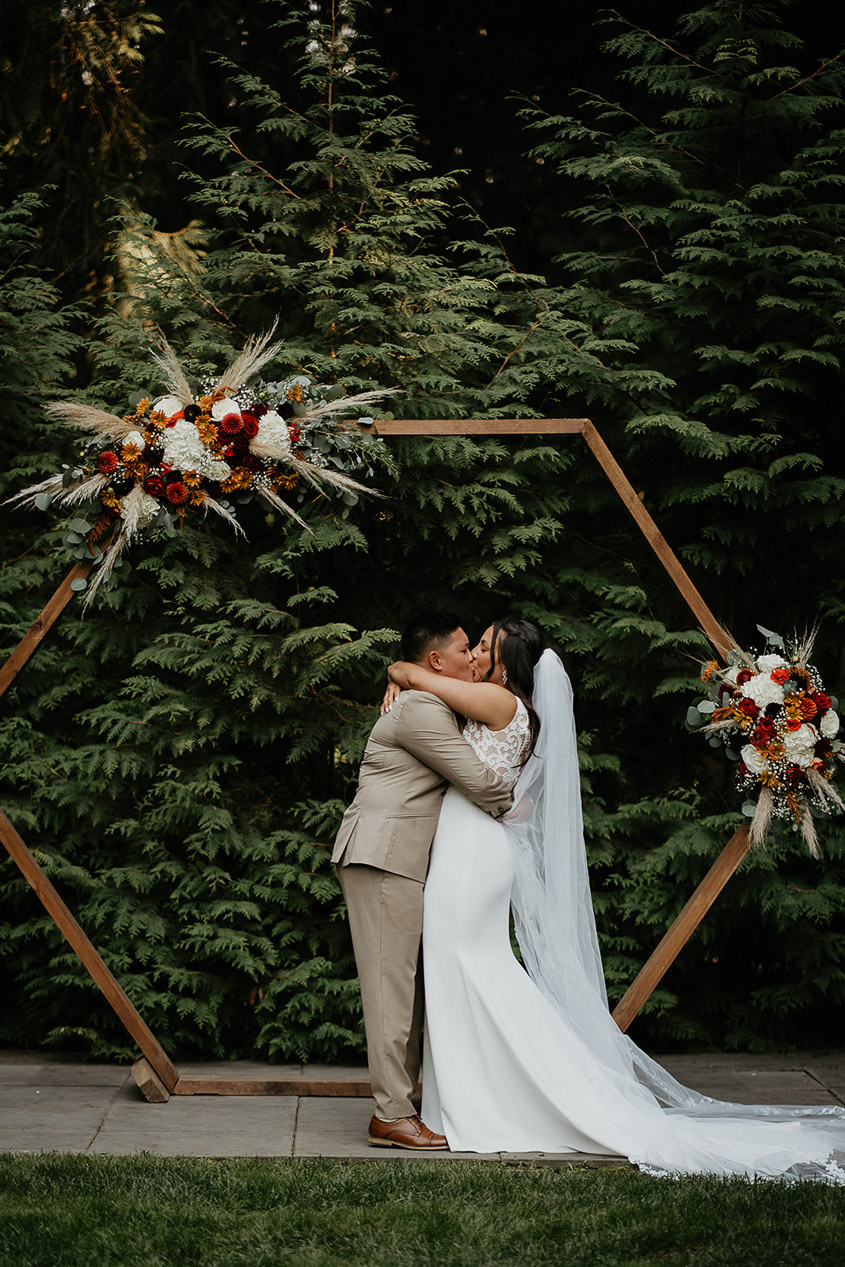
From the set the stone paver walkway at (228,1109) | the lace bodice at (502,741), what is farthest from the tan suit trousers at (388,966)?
the lace bodice at (502,741)

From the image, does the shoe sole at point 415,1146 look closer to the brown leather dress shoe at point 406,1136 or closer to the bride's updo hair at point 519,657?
the brown leather dress shoe at point 406,1136

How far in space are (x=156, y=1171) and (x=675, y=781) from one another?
11.6 feet

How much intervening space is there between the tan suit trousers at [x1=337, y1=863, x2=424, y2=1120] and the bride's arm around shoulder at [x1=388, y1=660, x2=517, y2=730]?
0.68m

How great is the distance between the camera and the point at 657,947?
5023mm

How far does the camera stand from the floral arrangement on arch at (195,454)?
473cm

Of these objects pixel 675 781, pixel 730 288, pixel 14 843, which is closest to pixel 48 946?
pixel 14 843

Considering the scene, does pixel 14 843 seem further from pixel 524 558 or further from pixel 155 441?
pixel 524 558

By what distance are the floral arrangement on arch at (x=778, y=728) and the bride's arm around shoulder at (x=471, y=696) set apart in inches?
30.7

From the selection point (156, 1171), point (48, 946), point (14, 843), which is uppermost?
point (14, 843)

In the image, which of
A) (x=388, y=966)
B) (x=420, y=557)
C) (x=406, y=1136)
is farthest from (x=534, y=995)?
(x=420, y=557)

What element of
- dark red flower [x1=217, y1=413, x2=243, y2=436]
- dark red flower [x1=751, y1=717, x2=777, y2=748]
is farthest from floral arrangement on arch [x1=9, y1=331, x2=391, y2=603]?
dark red flower [x1=751, y1=717, x2=777, y2=748]

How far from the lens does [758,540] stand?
6441mm

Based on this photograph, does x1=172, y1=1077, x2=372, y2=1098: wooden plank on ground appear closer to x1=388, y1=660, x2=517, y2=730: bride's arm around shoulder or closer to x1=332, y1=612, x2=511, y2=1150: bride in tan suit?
x1=332, y1=612, x2=511, y2=1150: bride in tan suit

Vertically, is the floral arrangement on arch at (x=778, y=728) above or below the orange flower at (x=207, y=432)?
below
